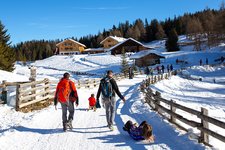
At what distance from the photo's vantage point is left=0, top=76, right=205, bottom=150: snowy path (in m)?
7.80

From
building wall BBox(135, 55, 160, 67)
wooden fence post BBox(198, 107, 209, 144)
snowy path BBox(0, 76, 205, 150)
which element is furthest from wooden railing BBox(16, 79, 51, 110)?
building wall BBox(135, 55, 160, 67)

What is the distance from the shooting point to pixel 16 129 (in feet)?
33.2

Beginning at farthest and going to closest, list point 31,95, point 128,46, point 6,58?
point 128,46 → point 6,58 → point 31,95

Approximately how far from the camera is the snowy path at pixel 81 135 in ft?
25.6

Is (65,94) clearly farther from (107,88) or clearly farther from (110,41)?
(110,41)

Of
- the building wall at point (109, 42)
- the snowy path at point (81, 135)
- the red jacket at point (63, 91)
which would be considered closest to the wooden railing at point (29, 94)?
the snowy path at point (81, 135)

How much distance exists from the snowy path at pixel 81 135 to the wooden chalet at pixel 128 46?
7740cm

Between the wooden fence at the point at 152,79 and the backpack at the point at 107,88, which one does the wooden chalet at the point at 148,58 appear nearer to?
the wooden fence at the point at 152,79

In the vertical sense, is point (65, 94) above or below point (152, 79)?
above

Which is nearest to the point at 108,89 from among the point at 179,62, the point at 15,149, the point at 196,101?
the point at 15,149

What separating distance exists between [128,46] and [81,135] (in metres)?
84.2

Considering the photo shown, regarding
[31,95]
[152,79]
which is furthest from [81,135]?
[152,79]

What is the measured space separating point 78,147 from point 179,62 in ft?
206

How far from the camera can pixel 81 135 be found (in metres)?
8.98
